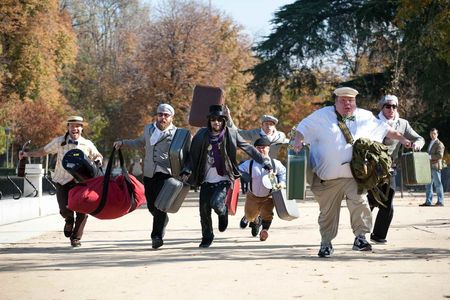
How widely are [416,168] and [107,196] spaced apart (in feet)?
12.4

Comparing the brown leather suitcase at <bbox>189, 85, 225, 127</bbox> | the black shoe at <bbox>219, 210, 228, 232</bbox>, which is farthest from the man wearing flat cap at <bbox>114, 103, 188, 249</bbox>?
the brown leather suitcase at <bbox>189, 85, 225, 127</bbox>

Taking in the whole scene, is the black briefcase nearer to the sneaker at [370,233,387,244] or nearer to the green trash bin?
the green trash bin

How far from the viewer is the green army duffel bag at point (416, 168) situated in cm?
1323

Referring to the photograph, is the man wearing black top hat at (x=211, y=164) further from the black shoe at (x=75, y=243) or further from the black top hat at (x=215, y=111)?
the black shoe at (x=75, y=243)

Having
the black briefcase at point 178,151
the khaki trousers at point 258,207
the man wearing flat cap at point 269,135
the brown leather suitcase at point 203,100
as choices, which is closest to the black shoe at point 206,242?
the black briefcase at point 178,151

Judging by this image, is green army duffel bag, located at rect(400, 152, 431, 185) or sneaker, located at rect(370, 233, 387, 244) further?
sneaker, located at rect(370, 233, 387, 244)

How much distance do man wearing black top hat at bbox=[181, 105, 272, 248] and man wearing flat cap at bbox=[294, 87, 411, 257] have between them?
57.0 inches

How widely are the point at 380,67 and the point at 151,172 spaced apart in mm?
36642

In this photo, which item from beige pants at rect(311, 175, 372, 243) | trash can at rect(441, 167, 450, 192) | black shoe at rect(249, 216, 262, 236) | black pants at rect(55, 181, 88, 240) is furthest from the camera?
trash can at rect(441, 167, 450, 192)

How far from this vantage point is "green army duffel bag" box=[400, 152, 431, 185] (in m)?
13.2

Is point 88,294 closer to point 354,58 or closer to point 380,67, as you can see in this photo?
point 380,67

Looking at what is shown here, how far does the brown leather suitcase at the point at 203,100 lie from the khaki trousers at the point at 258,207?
1462mm

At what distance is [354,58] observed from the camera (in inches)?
2149

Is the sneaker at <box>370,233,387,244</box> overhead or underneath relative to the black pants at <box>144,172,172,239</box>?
underneath
